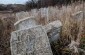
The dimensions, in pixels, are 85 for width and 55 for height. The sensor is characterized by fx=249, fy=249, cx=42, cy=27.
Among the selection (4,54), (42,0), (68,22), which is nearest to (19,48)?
(4,54)

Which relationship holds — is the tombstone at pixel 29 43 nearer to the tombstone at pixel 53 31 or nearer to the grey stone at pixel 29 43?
the grey stone at pixel 29 43

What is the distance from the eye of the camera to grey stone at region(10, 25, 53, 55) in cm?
398

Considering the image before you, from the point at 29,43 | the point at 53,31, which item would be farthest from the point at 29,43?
the point at 53,31

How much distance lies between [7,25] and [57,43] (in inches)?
65.8

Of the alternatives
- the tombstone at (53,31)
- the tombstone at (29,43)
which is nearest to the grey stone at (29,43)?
the tombstone at (29,43)

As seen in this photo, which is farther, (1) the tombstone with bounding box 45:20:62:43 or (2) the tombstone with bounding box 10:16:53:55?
(1) the tombstone with bounding box 45:20:62:43

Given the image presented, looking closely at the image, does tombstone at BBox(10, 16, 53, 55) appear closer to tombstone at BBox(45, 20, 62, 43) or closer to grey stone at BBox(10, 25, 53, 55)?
grey stone at BBox(10, 25, 53, 55)

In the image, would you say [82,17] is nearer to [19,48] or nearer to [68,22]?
[68,22]

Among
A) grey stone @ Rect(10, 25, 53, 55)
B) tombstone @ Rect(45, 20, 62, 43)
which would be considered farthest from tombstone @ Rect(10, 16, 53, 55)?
tombstone @ Rect(45, 20, 62, 43)

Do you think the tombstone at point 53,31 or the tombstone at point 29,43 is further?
the tombstone at point 53,31

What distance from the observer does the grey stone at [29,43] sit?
398 cm

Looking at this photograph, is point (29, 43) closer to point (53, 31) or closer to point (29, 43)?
point (29, 43)

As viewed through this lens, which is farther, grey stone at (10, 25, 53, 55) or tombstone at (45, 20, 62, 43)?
tombstone at (45, 20, 62, 43)

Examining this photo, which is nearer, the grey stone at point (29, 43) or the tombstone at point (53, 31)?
the grey stone at point (29, 43)
